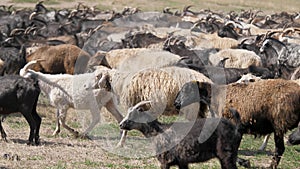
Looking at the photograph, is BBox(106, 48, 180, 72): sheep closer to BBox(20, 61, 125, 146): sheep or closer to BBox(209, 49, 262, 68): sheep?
BBox(209, 49, 262, 68): sheep

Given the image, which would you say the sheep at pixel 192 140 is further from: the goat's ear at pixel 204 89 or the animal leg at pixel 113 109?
the animal leg at pixel 113 109

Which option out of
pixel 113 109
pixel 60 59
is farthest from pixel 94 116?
pixel 60 59

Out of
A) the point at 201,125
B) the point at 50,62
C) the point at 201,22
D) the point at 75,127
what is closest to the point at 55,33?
the point at 201,22

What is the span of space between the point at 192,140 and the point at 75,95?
11.6ft

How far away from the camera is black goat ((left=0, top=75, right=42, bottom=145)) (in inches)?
400

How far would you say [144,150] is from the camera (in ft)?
32.9

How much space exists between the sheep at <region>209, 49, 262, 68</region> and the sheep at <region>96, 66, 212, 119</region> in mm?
5133

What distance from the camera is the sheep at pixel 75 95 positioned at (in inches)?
426

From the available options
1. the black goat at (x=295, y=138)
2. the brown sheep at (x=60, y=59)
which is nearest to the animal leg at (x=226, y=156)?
the black goat at (x=295, y=138)

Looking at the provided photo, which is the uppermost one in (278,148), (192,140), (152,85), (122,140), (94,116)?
(192,140)

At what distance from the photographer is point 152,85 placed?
10.5 metres

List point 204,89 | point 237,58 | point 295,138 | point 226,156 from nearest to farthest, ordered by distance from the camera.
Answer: point 226,156 < point 204,89 < point 295,138 < point 237,58

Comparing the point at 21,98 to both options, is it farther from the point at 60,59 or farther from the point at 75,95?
the point at 60,59

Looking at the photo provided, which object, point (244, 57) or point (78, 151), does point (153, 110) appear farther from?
point (244, 57)
